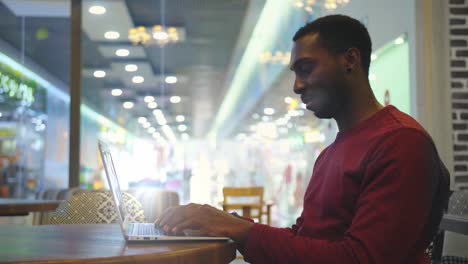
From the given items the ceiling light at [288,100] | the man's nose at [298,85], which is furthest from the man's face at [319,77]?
the ceiling light at [288,100]

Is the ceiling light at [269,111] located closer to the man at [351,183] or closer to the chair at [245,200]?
the chair at [245,200]

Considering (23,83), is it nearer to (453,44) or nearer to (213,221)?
(453,44)

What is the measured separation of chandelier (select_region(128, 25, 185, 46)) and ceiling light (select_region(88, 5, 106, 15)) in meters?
0.45

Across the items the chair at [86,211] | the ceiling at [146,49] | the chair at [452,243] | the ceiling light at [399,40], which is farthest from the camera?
the ceiling at [146,49]

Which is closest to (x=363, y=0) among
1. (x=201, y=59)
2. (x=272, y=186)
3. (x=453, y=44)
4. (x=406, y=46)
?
(x=406, y=46)

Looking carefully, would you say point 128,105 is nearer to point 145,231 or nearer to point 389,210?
point 145,231

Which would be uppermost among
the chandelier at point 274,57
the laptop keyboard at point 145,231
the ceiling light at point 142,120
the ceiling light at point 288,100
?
Result: the chandelier at point 274,57

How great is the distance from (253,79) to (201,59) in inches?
37.0

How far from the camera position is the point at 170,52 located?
670 cm

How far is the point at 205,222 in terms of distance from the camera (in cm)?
117

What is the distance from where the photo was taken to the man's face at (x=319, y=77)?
3.86 ft

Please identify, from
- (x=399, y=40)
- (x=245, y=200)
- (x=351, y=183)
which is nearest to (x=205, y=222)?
(x=351, y=183)

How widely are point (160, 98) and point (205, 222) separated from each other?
5635mm

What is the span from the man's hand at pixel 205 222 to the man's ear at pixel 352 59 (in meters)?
0.40
